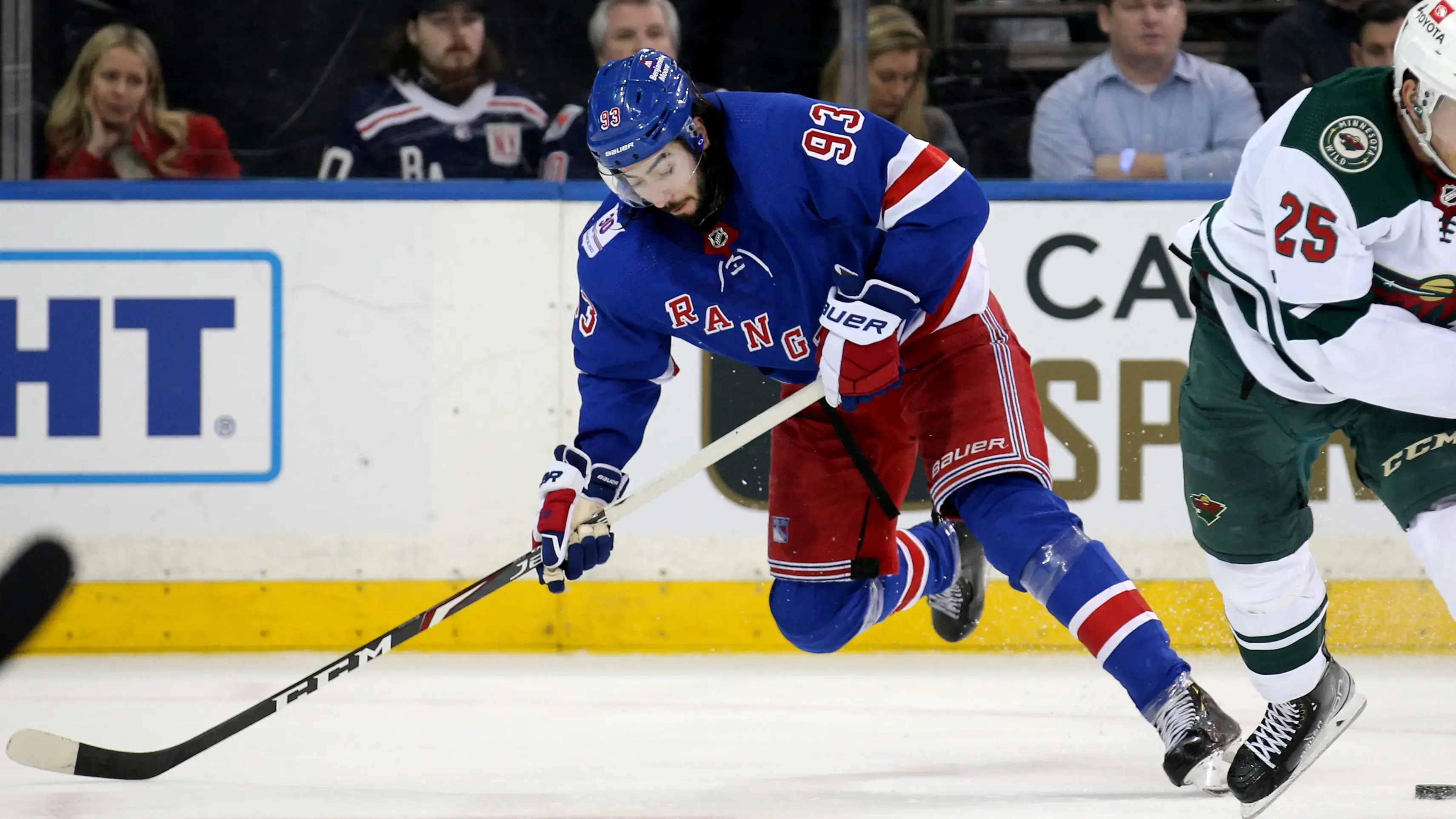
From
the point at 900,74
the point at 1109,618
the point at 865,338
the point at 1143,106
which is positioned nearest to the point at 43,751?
the point at 865,338

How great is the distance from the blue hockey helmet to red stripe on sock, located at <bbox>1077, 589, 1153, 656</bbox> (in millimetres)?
920

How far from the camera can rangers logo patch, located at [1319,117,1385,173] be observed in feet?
6.87

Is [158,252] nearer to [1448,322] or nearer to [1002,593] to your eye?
[1002,593]

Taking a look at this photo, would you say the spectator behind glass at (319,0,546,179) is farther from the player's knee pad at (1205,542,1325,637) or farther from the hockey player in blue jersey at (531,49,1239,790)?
the player's knee pad at (1205,542,1325,637)

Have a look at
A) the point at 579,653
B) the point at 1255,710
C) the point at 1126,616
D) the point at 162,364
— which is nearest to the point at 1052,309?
the point at 1255,710

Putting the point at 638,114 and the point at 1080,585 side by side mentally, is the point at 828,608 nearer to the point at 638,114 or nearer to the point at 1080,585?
the point at 1080,585

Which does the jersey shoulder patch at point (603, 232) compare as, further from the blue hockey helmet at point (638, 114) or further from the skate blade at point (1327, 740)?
the skate blade at point (1327, 740)

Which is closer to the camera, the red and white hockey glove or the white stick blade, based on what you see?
the red and white hockey glove

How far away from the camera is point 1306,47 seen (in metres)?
4.31

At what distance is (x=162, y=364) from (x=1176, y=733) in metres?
2.71

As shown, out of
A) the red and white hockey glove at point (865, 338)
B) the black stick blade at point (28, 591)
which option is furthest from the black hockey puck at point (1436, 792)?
the black stick blade at point (28, 591)

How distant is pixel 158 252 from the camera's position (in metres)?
4.09

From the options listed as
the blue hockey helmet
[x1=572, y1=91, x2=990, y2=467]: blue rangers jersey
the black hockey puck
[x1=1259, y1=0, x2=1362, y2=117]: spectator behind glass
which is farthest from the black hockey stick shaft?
[x1=1259, y1=0, x2=1362, y2=117]: spectator behind glass

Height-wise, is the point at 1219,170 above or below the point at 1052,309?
A: above
